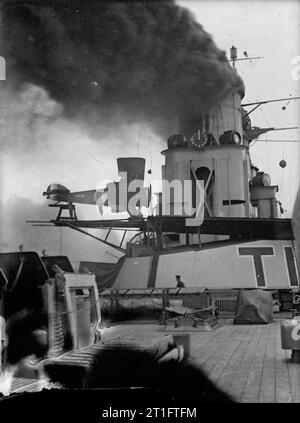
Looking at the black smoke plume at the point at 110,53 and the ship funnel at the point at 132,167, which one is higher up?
the black smoke plume at the point at 110,53

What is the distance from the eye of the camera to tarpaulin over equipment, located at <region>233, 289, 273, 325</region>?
290 cm

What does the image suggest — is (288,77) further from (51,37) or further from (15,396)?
(15,396)

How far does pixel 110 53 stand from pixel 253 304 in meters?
1.65

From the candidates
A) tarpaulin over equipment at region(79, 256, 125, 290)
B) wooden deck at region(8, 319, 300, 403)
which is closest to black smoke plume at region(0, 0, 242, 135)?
tarpaulin over equipment at region(79, 256, 125, 290)

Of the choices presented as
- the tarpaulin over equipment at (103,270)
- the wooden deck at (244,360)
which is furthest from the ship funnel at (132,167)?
the wooden deck at (244,360)

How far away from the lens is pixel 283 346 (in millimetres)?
2764

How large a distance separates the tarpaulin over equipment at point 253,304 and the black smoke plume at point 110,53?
1068 mm

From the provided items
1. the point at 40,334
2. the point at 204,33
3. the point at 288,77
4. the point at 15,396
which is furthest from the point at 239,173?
the point at 15,396

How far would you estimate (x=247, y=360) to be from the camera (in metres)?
2.72

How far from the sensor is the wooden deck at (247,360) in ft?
8.28

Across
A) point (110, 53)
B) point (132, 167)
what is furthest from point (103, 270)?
point (110, 53)

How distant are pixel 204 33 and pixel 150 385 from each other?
1.96m

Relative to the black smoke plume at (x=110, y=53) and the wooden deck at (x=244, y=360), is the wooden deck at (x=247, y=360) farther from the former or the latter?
the black smoke plume at (x=110, y=53)

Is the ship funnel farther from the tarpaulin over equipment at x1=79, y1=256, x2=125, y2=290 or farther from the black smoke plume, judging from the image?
the tarpaulin over equipment at x1=79, y1=256, x2=125, y2=290
